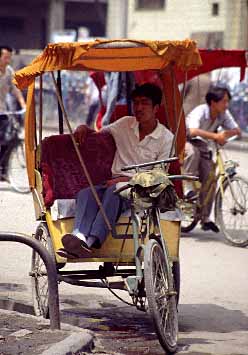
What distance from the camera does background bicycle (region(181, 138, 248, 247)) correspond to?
1124 cm

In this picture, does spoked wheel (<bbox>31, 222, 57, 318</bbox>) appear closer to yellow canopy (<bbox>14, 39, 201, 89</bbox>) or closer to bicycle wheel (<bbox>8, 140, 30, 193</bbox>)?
yellow canopy (<bbox>14, 39, 201, 89</bbox>)

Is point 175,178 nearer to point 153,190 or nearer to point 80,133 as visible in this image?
point 153,190

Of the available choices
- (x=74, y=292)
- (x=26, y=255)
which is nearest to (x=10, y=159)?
(x=26, y=255)

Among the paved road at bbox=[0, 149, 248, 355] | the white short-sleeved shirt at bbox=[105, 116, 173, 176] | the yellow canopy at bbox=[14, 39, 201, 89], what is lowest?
the paved road at bbox=[0, 149, 248, 355]

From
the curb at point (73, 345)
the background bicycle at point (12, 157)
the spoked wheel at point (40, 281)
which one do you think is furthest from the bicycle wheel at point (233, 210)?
the curb at point (73, 345)

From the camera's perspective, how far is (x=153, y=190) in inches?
270

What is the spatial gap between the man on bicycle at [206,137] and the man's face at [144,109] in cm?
362

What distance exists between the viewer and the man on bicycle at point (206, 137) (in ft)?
38.0

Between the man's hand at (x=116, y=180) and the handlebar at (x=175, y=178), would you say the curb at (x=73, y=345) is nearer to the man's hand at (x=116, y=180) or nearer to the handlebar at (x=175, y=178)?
the handlebar at (x=175, y=178)

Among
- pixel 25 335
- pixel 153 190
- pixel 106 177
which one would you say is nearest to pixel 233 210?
pixel 106 177

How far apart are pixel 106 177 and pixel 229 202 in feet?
11.1

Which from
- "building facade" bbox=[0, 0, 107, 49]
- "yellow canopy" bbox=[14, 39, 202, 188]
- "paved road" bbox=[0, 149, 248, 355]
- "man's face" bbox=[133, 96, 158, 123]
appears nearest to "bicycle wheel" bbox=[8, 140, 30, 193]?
"paved road" bbox=[0, 149, 248, 355]

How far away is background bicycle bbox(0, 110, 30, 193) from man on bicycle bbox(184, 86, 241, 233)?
3660mm

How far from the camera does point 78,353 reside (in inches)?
250
